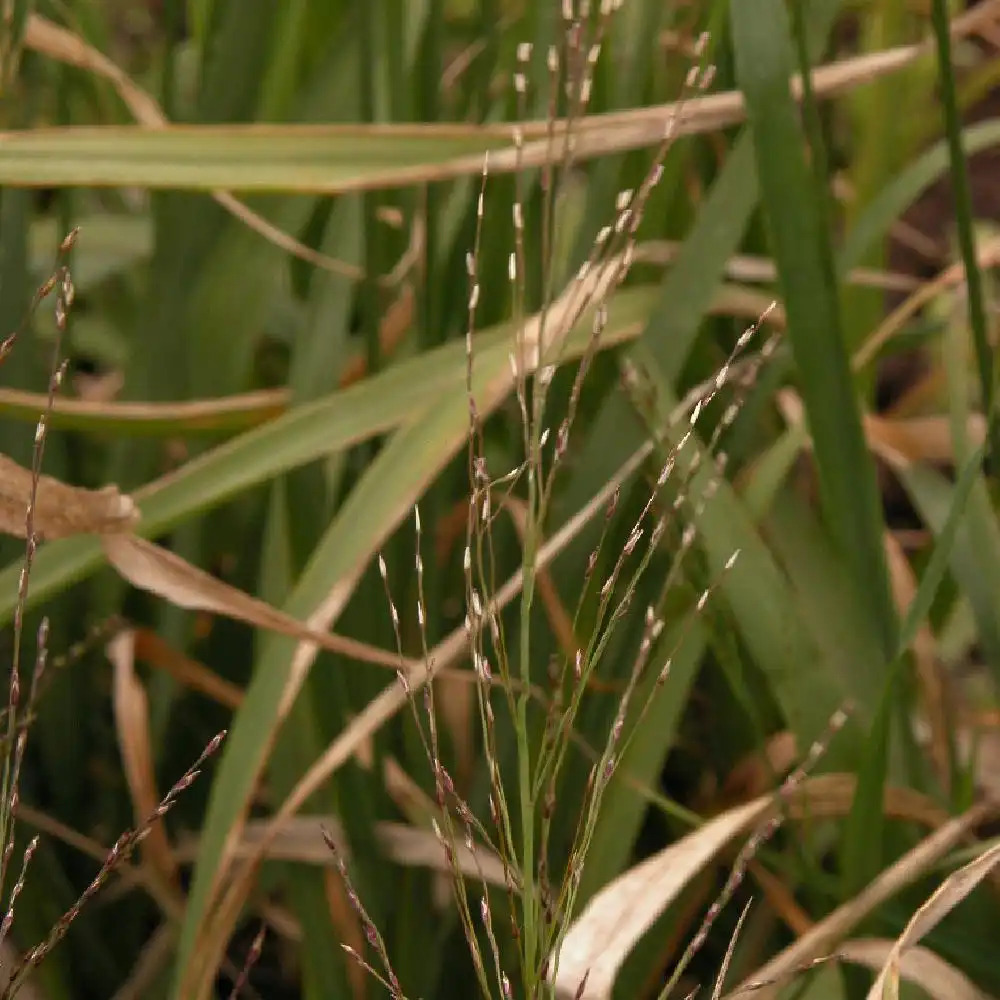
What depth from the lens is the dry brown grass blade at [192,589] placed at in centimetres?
62

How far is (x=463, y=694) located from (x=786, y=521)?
0.21 m

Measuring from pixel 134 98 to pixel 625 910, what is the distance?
571mm

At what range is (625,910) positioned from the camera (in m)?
0.56

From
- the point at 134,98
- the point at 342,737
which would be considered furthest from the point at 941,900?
the point at 134,98

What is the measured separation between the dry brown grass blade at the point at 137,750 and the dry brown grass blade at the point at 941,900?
1.30ft

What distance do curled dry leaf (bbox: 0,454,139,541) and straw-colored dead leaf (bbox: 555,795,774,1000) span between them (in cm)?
26

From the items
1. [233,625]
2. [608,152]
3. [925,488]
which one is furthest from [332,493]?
[925,488]

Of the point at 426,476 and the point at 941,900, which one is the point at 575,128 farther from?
the point at 941,900

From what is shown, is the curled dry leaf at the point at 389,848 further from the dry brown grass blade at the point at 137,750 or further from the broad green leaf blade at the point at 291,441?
the broad green leaf blade at the point at 291,441

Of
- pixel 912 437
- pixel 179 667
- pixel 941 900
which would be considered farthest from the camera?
pixel 912 437

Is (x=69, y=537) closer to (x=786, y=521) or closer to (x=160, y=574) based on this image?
(x=160, y=574)

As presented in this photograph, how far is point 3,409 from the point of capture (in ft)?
2.16

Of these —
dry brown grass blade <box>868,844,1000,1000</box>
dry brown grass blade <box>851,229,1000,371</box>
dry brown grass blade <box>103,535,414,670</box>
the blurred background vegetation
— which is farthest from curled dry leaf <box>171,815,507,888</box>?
dry brown grass blade <box>851,229,1000,371</box>

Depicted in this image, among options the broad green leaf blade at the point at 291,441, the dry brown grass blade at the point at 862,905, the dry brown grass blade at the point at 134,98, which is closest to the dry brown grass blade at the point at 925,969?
the dry brown grass blade at the point at 862,905
